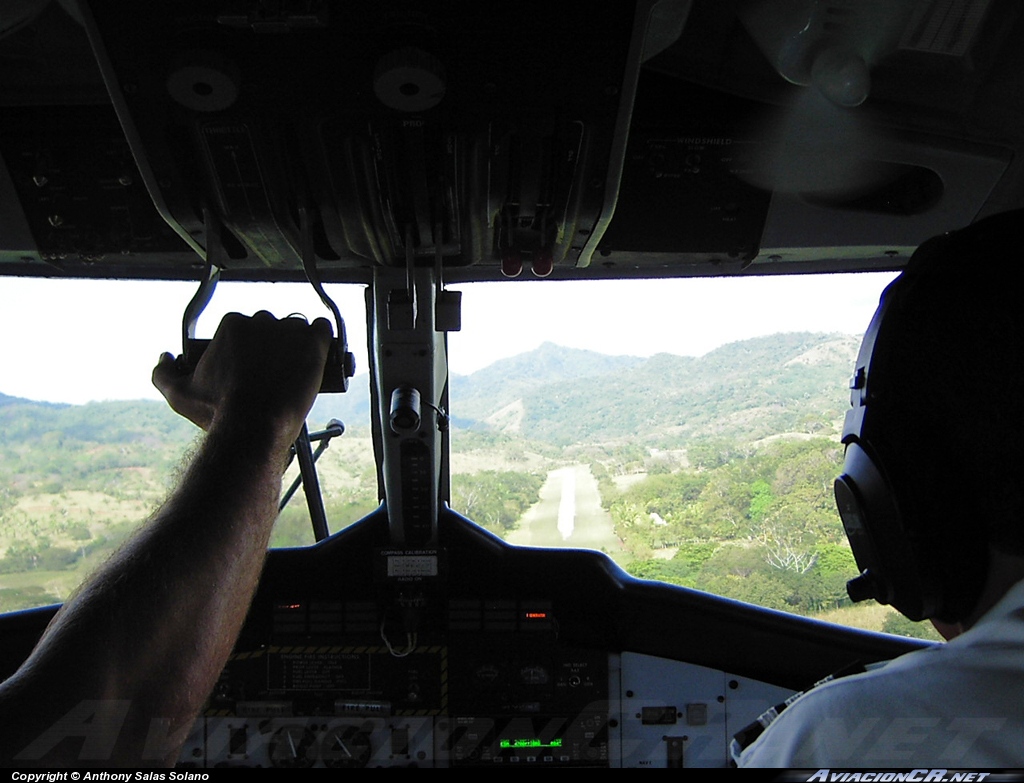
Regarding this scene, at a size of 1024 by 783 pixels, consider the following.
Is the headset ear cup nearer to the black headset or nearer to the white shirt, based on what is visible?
the black headset

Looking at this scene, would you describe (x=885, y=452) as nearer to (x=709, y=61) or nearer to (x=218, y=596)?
(x=218, y=596)

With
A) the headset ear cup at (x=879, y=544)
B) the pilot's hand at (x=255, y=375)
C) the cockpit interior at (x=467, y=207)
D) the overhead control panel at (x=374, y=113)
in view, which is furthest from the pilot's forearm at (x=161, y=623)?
the headset ear cup at (x=879, y=544)

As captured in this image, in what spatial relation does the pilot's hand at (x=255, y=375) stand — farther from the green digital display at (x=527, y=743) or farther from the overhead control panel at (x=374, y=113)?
the green digital display at (x=527, y=743)

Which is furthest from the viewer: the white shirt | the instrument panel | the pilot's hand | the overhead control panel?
the instrument panel

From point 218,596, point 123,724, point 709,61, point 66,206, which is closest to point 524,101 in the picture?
point 709,61

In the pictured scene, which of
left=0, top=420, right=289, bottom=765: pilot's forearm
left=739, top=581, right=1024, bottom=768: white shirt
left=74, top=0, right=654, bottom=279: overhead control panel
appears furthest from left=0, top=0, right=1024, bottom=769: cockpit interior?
left=739, top=581, right=1024, bottom=768: white shirt

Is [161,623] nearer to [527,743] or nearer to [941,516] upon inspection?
[941,516]
